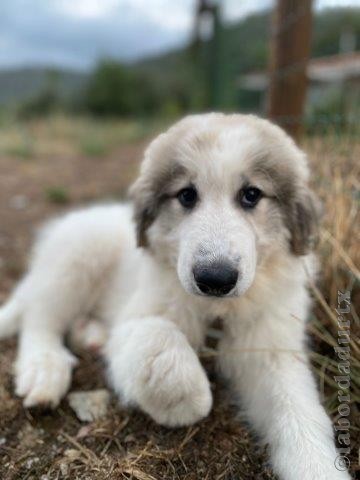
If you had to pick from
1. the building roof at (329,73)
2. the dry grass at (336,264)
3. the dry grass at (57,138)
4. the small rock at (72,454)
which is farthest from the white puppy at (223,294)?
the dry grass at (57,138)

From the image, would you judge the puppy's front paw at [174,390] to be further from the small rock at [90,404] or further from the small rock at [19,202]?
the small rock at [19,202]

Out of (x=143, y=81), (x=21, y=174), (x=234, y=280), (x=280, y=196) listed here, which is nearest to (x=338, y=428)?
(x=234, y=280)

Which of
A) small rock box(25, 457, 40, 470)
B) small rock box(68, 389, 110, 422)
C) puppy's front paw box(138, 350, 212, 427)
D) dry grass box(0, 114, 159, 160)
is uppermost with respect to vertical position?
dry grass box(0, 114, 159, 160)

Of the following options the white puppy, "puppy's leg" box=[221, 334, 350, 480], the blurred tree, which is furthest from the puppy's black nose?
the blurred tree

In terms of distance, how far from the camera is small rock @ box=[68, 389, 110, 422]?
2.43m

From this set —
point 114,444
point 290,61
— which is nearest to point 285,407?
point 114,444

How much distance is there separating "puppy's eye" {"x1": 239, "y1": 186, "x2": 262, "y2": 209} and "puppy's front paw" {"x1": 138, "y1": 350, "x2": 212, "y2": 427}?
0.67 metres

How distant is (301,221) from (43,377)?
1.40 m

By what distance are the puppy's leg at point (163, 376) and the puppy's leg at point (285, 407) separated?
262 millimetres

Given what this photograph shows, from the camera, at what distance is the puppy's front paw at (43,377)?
2.46 metres

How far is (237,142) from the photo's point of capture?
89.9 inches

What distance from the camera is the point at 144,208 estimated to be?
257 cm

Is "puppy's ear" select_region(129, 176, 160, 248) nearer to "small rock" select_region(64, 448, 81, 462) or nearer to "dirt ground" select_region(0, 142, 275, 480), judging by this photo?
"dirt ground" select_region(0, 142, 275, 480)

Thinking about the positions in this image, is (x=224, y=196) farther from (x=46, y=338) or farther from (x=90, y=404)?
(x=46, y=338)
